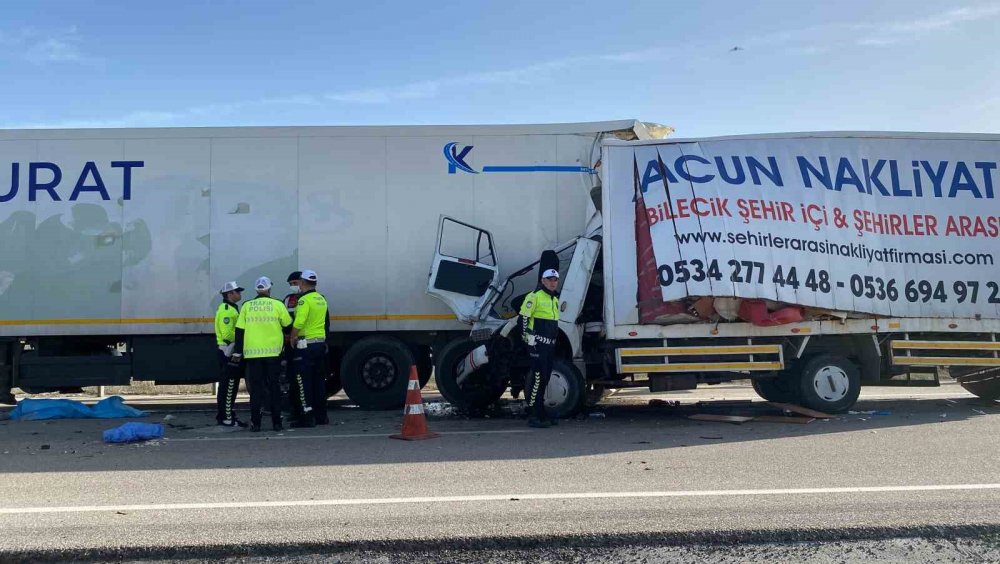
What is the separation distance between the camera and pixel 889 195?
10281 millimetres

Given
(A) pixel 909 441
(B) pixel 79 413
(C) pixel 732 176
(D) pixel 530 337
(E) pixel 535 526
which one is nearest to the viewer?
(E) pixel 535 526

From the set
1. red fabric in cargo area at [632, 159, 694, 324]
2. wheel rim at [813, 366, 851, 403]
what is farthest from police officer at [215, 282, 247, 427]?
wheel rim at [813, 366, 851, 403]

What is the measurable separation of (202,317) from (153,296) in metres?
0.67

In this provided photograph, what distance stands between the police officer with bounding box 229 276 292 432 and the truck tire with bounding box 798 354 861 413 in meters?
5.91

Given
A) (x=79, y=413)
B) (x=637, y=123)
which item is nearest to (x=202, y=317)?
(x=79, y=413)

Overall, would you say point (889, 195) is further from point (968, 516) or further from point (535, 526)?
point (535, 526)

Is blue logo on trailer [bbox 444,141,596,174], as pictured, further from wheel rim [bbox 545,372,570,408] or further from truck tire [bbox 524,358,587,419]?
wheel rim [bbox 545,372,570,408]

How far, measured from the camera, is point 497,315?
1086 cm

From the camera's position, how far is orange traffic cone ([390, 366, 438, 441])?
851 cm

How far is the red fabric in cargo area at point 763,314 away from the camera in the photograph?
9742 mm

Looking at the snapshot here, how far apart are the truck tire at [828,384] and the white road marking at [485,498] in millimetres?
4076

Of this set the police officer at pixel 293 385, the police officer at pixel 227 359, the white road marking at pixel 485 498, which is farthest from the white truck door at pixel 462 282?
the white road marking at pixel 485 498

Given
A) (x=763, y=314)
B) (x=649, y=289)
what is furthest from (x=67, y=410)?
(x=763, y=314)

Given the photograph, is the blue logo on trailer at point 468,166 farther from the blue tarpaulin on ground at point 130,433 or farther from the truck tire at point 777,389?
the blue tarpaulin on ground at point 130,433
